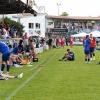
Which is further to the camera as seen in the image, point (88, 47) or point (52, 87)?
point (88, 47)

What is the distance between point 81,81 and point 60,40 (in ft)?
186

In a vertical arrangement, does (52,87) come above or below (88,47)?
below

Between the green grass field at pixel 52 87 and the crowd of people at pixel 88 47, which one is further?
the crowd of people at pixel 88 47

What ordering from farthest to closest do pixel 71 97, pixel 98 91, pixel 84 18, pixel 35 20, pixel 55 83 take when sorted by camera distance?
pixel 84 18, pixel 35 20, pixel 55 83, pixel 98 91, pixel 71 97

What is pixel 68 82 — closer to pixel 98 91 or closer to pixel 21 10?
pixel 98 91

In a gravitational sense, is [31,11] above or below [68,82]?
above

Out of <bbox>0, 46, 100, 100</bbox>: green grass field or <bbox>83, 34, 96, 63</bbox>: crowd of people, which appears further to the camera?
<bbox>83, 34, 96, 63</bbox>: crowd of people

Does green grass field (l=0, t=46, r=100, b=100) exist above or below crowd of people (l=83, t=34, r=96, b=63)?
below

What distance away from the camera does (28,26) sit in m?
88.0

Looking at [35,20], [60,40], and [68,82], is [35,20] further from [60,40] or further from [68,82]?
[68,82]

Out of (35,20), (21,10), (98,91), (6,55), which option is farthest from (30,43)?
(35,20)

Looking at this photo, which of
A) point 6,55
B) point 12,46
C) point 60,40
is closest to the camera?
point 6,55

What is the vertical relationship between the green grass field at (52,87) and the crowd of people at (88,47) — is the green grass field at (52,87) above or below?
below

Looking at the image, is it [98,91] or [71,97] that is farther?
[98,91]
